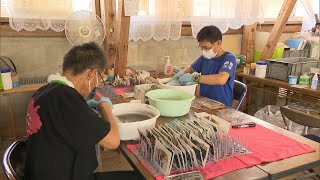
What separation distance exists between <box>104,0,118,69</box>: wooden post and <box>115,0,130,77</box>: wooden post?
71mm

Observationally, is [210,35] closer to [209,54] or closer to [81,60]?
[209,54]

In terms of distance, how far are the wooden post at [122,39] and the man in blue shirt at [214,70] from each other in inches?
31.6

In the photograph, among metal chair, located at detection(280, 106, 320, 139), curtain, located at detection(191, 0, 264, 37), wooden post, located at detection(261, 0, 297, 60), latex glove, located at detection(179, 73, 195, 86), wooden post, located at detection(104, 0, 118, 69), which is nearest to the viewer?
metal chair, located at detection(280, 106, 320, 139)

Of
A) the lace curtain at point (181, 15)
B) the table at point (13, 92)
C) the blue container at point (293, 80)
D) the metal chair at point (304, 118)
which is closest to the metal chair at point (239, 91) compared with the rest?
the metal chair at point (304, 118)

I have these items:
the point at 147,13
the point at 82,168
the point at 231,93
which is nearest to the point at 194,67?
the point at 231,93

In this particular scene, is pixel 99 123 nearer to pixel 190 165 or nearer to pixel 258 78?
pixel 190 165

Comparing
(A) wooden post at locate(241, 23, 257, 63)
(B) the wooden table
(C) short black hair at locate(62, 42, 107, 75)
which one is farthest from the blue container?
(C) short black hair at locate(62, 42, 107, 75)

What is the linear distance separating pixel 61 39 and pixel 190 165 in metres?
2.25

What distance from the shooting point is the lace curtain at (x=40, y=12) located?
7.61 feet

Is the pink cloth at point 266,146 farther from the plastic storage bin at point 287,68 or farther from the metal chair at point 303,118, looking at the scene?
the plastic storage bin at point 287,68

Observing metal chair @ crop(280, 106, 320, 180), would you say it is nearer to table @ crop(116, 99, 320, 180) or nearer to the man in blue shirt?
the man in blue shirt

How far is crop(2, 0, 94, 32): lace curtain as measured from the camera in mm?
2318

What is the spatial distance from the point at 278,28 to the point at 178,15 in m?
1.33

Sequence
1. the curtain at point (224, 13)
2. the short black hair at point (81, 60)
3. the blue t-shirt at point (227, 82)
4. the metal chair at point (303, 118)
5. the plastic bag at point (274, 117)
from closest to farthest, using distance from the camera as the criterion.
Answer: the short black hair at point (81, 60) < the metal chair at point (303, 118) < the blue t-shirt at point (227, 82) < the plastic bag at point (274, 117) < the curtain at point (224, 13)
